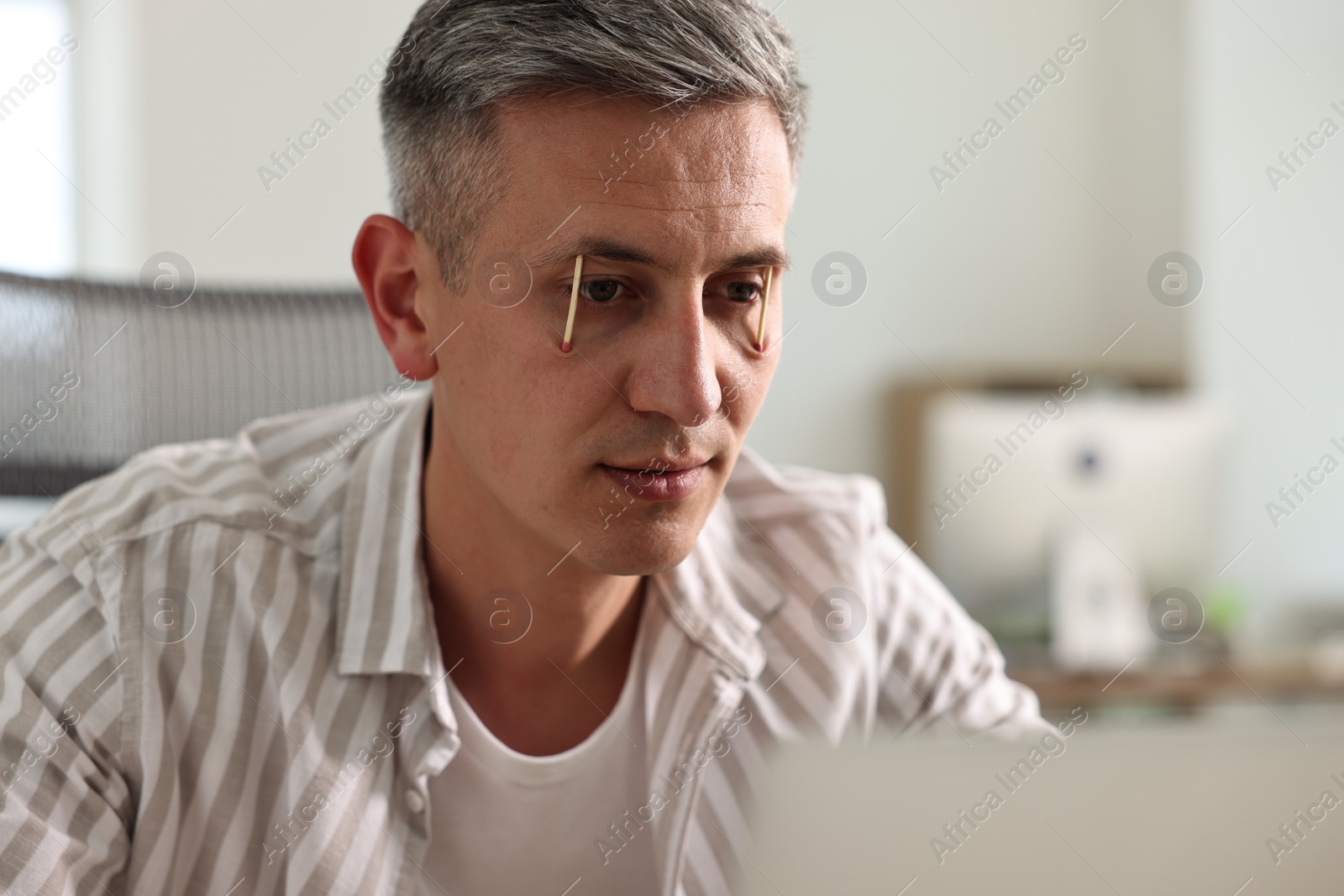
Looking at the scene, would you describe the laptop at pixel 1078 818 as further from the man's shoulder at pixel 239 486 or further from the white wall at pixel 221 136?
the white wall at pixel 221 136

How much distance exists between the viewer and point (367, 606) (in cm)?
107

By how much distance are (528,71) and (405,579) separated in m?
0.49

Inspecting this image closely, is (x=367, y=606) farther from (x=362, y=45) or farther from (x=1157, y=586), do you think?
(x=362, y=45)

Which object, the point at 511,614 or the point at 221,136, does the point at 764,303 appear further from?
the point at 221,136

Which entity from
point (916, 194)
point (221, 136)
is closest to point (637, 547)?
point (221, 136)

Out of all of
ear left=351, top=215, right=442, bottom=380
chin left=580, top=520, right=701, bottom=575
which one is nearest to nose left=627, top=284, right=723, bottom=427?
chin left=580, top=520, right=701, bottom=575

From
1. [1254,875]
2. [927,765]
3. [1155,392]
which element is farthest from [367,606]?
[1155,392]

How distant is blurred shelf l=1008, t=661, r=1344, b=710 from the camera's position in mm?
2564

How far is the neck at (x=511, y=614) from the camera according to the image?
1.12 meters

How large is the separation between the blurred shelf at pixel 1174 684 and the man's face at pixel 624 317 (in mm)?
1836

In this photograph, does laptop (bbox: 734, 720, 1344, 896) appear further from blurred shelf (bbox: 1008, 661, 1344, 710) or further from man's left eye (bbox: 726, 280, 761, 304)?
blurred shelf (bbox: 1008, 661, 1344, 710)

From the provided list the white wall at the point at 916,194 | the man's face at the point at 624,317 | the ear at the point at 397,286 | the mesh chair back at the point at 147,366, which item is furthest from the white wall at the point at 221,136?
the man's face at the point at 624,317

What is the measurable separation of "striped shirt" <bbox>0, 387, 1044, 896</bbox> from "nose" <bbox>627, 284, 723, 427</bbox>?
13.9 inches

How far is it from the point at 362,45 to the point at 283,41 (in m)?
0.20
